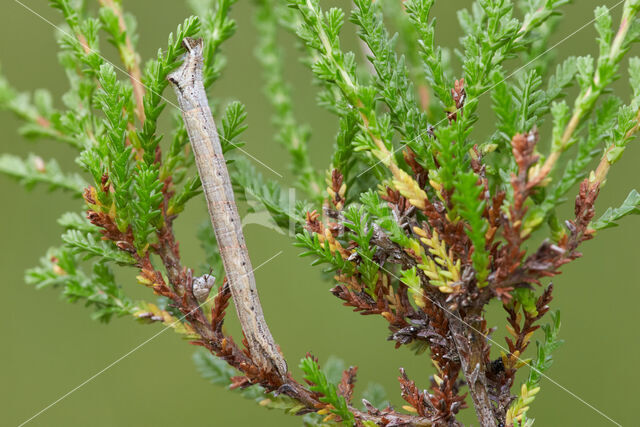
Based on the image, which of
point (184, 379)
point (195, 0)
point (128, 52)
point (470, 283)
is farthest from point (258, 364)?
point (184, 379)

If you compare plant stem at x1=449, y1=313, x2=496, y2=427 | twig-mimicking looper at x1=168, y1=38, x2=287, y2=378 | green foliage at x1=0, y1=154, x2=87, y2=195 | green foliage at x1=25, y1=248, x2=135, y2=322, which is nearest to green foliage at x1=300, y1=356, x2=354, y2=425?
twig-mimicking looper at x1=168, y1=38, x2=287, y2=378

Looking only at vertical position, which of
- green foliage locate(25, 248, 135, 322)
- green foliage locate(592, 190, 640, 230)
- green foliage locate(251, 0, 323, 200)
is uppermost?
green foliage locate(251, 0, 323, 200)

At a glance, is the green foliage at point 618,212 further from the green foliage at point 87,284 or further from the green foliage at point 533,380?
the green foliage at point 87,284

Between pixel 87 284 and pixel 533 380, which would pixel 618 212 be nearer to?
pixel 533 380

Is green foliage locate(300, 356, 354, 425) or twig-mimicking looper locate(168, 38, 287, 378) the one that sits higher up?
twig-mimicking looper locate(168, 38, 287, 378)

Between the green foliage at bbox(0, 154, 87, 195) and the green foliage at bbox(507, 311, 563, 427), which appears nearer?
the green foliage at bbox(507, 311, 563, 427)

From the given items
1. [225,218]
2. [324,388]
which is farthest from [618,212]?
[225,218]

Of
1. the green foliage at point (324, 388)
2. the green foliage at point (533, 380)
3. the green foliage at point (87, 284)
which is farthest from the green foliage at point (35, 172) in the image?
the green foliage at point (533, 380)

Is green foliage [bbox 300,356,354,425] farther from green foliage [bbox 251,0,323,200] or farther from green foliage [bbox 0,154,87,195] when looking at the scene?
green foliage [bbox 0,154,87,195]

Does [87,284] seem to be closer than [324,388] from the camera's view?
No

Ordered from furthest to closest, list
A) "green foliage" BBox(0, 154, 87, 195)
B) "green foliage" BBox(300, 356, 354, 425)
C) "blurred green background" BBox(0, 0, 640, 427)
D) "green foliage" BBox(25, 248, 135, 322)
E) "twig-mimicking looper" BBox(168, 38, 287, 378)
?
"blurred green background" BBox(0, 0, 640, 427) < "green foliage" BBox(0, 154, 87, 195) < "green foliage" BBox(25, 248, 135, 322) < "twig-mimicking looper" BBox(168, 38, 287, 378) < "green foliage" BBox(300, 356, 354, 425)
